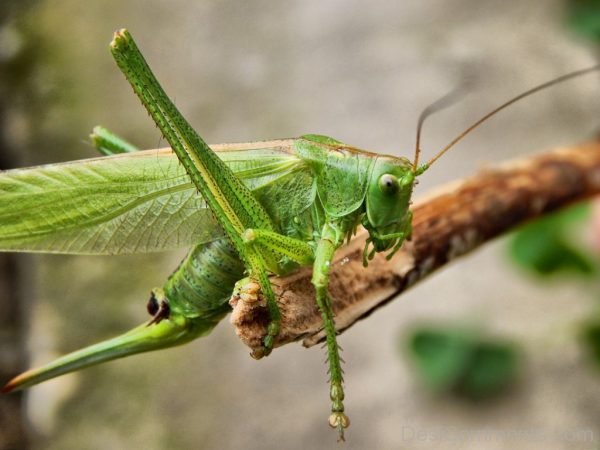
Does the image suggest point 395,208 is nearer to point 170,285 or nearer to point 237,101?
point 170,285

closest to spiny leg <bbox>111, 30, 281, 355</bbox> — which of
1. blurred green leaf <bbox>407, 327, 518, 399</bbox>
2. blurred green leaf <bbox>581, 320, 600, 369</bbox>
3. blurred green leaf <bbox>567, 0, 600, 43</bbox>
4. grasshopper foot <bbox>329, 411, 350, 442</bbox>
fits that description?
grasshopper foot <bbox>329, 411, 350, 442</bbox>

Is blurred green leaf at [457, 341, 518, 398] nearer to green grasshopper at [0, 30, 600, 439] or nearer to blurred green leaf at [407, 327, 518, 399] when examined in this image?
blurred green leaf at [407, 327, 518, 399]

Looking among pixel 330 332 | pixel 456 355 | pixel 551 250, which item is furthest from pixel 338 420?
pixel 456 355

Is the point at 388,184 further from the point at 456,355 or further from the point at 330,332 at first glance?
the point at 456,355

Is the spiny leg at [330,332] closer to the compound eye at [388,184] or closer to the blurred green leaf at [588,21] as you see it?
the compound eye at [388,184]

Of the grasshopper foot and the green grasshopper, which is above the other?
the green grasshopper

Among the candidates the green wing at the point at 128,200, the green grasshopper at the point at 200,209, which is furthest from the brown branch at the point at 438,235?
the green wing at the point at 128,200
